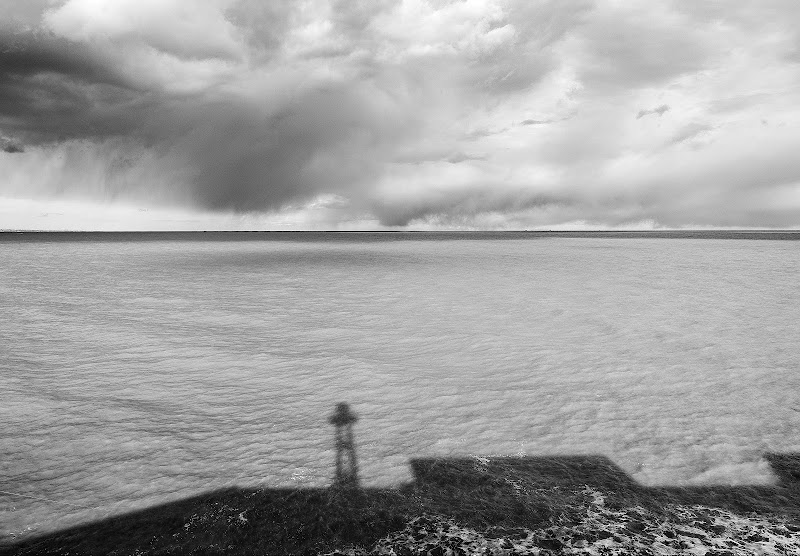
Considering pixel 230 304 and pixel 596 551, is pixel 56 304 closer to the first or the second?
pixel 230 304

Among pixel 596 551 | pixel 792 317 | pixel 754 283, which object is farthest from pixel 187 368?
pixel 754 283

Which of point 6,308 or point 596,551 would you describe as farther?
point 6,308

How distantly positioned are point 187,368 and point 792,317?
17814mm

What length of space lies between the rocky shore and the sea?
32.0 inches

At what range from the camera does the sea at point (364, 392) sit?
5.44 metres

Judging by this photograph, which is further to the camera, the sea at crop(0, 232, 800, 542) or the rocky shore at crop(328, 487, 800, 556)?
the sea at crop(0, 232, 800, 542)

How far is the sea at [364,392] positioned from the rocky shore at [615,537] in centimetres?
81

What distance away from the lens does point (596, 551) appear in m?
3.99

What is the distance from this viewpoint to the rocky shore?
400cm

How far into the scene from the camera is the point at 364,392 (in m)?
8.21

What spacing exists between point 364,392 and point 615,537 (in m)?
4.75

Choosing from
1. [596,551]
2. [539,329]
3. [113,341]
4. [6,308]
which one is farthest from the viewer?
[6,308]

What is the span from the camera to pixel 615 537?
4176 millimetres

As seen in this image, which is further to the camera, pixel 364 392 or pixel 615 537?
pixel 364 392
